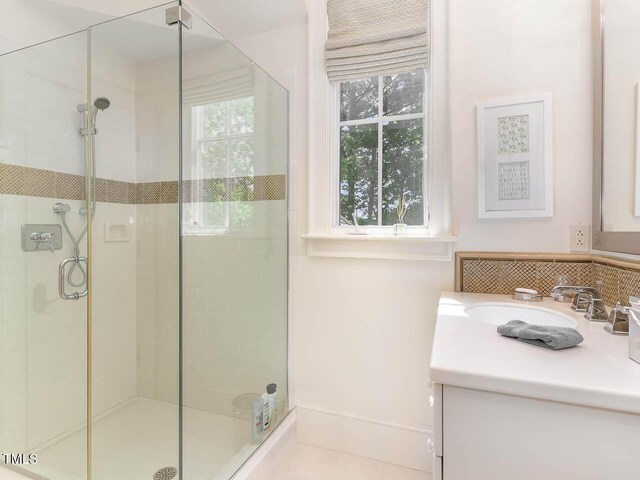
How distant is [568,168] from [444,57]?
796mm

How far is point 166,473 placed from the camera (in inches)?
56.3

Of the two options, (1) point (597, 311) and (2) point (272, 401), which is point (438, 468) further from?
(2) point (272, 401)

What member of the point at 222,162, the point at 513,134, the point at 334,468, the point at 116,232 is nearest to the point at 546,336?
the point at 513,134

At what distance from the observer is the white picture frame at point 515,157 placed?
1.48m

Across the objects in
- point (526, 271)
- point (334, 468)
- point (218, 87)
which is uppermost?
point (218, 87)

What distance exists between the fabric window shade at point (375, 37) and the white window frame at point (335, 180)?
0.18ft

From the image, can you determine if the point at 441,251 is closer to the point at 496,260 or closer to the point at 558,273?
the point at 496,260

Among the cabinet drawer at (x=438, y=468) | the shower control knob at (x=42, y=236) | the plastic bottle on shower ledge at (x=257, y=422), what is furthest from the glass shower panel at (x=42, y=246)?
the cabinet drawer at (x=438, y=468)

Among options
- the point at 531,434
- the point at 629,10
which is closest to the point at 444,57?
the point at 629,10

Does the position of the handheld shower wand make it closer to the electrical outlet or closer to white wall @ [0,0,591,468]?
white wall @ [0,0,591,468]

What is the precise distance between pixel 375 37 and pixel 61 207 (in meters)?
1.84

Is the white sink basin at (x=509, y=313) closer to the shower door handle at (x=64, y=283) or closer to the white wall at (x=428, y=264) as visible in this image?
the white wall at (x=428, y=264)

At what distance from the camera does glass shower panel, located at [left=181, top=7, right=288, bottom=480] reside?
1512 mm

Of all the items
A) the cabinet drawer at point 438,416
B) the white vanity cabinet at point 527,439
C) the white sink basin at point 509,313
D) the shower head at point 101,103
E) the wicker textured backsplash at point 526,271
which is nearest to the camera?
the white vanity cabinet at point 527,439
